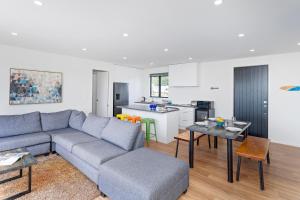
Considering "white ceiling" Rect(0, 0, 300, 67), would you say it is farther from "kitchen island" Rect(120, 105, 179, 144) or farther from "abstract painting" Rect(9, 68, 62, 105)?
"kitchen island" Rect(120, 105, 179, 144)

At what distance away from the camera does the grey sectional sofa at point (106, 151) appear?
68.8 inches

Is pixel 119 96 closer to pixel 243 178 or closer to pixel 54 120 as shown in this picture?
pixel 54 120

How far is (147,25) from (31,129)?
336 centimetres

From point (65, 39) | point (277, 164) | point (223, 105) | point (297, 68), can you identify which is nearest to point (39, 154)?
point (65, 39)

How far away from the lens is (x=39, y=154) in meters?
3.24

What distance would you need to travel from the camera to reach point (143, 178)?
5.64ft

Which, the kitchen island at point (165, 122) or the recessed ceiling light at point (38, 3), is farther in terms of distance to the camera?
the kitchen island at point (165, 122)

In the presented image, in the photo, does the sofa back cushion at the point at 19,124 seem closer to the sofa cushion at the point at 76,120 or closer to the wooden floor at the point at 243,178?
the sofa cushion at the point at 76,120

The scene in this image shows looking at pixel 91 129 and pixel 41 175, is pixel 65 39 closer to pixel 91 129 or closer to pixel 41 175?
pixel 91 129

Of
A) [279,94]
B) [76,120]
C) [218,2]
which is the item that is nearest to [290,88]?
[279,94]

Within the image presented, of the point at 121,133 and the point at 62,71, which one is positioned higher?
the point at 62,71

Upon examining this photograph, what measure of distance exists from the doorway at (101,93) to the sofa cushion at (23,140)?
9.61ft

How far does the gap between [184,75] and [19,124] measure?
5.10 m

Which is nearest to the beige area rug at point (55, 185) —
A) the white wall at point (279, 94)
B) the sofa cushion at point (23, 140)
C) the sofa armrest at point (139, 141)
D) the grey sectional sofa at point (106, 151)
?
the grey sectional sofa at point (106, 151)
